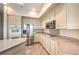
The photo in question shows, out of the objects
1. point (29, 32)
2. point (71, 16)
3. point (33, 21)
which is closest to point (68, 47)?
point (71, 16)

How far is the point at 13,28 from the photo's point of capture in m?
5.00

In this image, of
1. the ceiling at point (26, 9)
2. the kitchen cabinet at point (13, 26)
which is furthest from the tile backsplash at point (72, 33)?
the kitchen cabinet at point (13, 26)

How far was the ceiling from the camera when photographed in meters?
4.92

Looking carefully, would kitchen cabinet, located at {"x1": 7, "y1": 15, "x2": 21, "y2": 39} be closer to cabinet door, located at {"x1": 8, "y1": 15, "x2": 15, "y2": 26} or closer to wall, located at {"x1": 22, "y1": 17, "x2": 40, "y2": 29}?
cabinet door, located at {"x1": 8, "y1": 15, "x2": 15, "y2": 26}

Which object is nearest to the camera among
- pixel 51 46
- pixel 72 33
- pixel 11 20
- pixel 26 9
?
pixel 72 33

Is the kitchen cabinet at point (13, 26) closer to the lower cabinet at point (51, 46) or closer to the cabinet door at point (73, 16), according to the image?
the lower cabinet at point (51, 46)

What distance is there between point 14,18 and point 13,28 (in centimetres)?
49

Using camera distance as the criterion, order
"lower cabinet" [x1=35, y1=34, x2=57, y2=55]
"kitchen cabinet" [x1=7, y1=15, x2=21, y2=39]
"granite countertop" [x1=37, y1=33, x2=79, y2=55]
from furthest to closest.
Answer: "kitchen cabinet" [x1=7, y1=15, x2=21, y2=39]
"lower cabinet" [x1=35, y1=34, x2=57, y2=55]
"granite countertop" [x1=37, y1=33, x2=79, y2=55]

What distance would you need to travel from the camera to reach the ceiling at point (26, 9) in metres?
4.92

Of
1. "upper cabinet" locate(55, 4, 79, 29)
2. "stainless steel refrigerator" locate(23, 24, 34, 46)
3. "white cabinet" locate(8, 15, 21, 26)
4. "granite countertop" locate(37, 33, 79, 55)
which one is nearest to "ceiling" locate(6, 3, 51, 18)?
"white cabinet" locate(8, 15, 21, 26)

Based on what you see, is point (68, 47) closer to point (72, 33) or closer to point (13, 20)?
point (72, 33)

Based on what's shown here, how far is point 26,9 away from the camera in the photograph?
5758 mm

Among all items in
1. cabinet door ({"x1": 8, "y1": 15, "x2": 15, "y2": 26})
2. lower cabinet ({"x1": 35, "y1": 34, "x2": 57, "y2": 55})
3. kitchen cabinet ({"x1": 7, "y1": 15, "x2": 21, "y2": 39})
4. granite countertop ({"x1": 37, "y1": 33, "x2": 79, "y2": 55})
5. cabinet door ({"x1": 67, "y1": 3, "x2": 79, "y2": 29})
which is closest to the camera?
granite countertop ({"x1": 37, "y1": 33, "x2": 79, "y2": 55})
